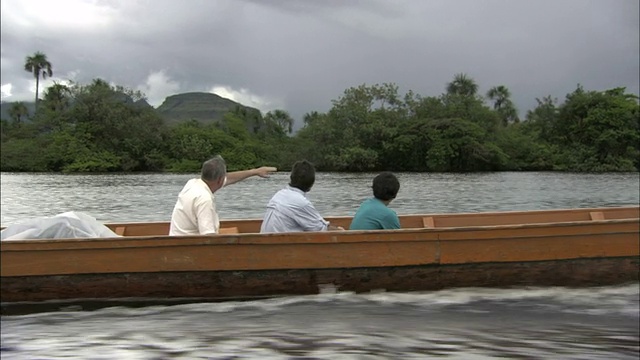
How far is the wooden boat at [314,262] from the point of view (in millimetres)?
5727

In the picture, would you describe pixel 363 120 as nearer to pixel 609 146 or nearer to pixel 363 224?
pixel 609 146

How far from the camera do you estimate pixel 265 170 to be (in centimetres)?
648

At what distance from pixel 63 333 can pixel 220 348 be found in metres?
1.50

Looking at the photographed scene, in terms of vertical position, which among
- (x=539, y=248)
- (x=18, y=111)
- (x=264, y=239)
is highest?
(x=18, y=111)

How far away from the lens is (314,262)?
5961 mm

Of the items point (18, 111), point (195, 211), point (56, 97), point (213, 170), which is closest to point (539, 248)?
point (213, 170)

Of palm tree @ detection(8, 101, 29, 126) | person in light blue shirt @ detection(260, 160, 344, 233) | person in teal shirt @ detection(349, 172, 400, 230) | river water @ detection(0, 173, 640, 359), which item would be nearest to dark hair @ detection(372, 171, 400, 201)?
person in teal shirt @ detection(349, 172, 400, 230)

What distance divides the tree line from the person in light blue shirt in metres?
48.5

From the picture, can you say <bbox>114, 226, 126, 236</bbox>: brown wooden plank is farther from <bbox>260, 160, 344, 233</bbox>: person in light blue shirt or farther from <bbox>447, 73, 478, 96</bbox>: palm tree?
<bbox>447, 73, 478, 96</bbox>: palm tree

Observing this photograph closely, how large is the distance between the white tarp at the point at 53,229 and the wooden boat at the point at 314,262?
0.84ft

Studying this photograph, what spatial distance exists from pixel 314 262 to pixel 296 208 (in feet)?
1.87

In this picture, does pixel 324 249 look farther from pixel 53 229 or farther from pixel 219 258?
pixel 53 229

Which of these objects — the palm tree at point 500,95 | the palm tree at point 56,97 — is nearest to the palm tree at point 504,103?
the palm tree at point 500,95

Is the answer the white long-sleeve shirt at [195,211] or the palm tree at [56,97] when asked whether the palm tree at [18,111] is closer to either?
the palm tree at [56,97]
